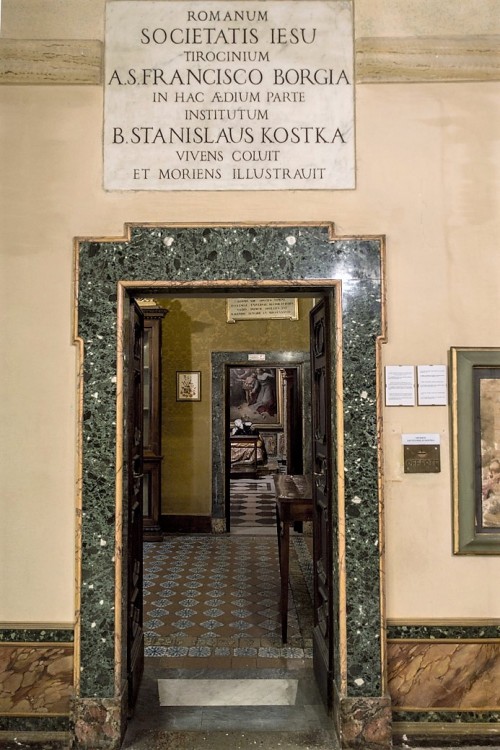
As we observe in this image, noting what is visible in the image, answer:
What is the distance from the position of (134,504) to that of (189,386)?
407 centimetres

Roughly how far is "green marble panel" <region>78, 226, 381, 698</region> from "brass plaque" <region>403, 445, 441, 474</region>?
0.61ft

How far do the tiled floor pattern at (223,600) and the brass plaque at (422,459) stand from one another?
1.70m

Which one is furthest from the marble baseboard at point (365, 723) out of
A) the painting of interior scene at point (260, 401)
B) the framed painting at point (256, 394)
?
the framed painting at point (256, 394)

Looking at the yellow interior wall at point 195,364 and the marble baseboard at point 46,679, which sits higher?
the yellow interior wall at point 195,364

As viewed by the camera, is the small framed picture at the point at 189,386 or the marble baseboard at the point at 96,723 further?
the small framed picture at the point at 189,386

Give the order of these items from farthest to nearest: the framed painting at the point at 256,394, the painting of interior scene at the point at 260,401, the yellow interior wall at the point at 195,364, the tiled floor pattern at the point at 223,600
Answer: the framed painting at the point at 256,394 → the painting of interior scene at the point at 260,401 → the yellow interior wall at the point at 195,364 → the tiled floor pattern at the point at 223,600

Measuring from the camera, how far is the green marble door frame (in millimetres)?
2611

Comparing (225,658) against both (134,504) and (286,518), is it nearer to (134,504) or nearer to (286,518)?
(286,518)

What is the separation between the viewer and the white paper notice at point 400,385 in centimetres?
269

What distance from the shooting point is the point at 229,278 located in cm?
269

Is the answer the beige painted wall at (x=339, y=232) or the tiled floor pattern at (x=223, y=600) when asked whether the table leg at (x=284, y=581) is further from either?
the beige painted wall at (x=339, y=232)

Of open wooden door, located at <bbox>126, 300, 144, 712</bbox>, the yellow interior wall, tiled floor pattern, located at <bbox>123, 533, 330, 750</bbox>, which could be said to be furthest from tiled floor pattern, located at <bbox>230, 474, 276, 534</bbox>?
open wooden door, located at <bbox>126, 300, 144, 712</bbox>

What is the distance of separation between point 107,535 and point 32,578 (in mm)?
448

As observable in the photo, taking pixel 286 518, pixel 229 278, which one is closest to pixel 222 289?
pixel 229 278
